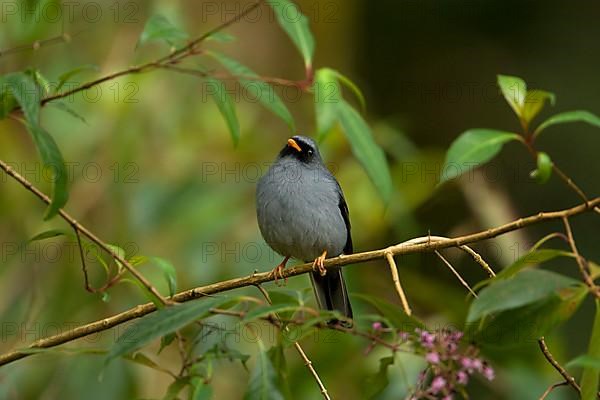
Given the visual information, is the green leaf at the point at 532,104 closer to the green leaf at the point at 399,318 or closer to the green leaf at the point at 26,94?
the green leaf at the point at 399,318

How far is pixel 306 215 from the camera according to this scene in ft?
15.5

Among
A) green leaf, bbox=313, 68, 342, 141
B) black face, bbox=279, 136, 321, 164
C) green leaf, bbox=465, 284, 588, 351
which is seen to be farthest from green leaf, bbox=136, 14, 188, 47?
black face, bbox=279, 136, 321, 164

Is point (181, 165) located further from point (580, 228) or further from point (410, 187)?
point (580, 228)

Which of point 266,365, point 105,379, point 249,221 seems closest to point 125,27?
point 249,221

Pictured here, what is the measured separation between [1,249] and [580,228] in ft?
20.8

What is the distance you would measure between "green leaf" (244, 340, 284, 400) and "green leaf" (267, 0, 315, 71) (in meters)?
1.35

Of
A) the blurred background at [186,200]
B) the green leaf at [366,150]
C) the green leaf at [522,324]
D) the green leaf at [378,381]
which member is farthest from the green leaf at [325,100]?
the green leaf at [522,324]

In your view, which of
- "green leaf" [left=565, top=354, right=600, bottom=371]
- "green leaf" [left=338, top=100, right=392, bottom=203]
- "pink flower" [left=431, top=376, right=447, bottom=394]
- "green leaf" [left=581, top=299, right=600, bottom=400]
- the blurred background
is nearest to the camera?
"green leaf" [left=565, top=354, right=600, bottom=371]

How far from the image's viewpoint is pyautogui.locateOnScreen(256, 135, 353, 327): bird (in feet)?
15.4

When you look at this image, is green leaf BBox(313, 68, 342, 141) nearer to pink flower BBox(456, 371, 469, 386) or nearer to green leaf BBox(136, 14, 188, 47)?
green leaf BBox(136, 14, 188, 47)

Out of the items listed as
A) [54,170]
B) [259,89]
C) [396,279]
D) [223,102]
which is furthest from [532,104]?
[54,170]

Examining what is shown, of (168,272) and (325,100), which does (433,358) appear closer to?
(168,272)

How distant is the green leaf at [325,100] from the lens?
320cm

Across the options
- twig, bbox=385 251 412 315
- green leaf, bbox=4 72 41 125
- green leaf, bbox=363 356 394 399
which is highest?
green leaf, bbox=4 72 41 125
